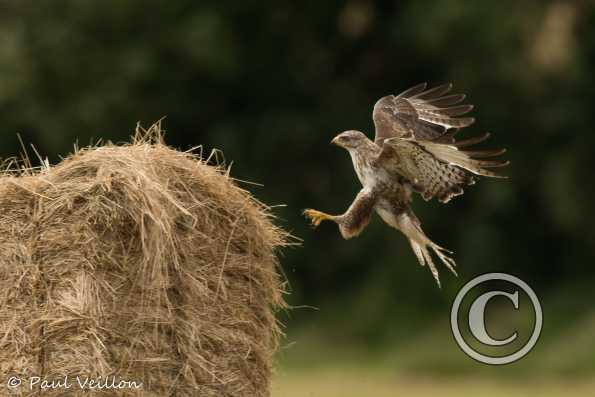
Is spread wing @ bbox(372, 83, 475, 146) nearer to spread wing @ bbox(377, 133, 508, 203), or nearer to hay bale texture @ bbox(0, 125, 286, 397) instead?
spread wing @ bbox(377, 133, 508, 203)

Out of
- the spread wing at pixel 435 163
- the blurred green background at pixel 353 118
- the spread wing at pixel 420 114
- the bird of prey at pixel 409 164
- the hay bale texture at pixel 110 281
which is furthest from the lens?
the blurred green background at pixel 353 118

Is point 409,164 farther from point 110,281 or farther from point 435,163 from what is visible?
point 110,281

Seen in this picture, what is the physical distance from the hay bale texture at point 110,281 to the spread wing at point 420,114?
259cm

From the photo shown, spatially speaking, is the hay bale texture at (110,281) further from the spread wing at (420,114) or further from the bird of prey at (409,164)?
the spread wing at (420,114)

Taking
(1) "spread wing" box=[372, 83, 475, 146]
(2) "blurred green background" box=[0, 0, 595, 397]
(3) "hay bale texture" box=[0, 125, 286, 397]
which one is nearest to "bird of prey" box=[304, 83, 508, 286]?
(1) "spread wing" box=[372, 83, 475, 146]

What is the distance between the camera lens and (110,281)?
662cm

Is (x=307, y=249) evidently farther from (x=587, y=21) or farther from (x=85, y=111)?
(x=587, y=21)

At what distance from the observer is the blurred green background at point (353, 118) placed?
17.7m

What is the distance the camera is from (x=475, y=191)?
19734 millimetres

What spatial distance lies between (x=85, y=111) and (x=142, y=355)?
544 inches

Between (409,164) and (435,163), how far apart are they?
182mm

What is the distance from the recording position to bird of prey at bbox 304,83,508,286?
827 centimetres

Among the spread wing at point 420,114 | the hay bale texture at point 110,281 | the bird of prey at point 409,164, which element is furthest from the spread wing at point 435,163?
the hay bale texture at point 110,281

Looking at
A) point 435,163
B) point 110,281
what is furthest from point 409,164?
point 110,281
